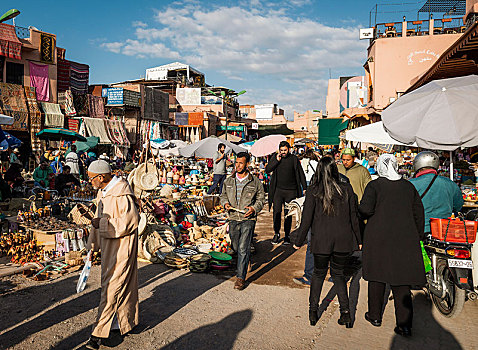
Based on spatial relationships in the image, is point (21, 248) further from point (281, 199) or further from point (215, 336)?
point (281, 199)

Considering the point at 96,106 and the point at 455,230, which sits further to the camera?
the point at 96,106

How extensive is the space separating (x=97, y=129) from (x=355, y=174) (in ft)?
69.4

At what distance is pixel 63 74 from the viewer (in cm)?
2334

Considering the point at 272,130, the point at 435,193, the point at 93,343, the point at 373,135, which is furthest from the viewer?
the point at 272,130

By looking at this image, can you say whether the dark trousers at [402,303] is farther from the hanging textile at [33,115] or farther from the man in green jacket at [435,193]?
the hanging textile at [33,115]

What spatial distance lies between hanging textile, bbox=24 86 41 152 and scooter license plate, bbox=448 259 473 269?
2063 cm

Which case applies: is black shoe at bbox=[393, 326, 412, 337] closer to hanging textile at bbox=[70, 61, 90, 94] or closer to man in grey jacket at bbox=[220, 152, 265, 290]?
man in grey jacket at bbox=[220, 152, 265, 290]

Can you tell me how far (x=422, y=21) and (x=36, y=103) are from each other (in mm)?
21547

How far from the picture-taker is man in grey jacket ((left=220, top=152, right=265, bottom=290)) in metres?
5.02

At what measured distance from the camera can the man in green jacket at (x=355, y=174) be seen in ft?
17.1

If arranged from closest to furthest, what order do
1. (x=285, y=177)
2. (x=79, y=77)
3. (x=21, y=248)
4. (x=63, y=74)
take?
1. (x=21, y=248)
2. (x=285, y=177)
3. (x=63, y=74)
4. (x=79, y=77)

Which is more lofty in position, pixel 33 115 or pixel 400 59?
pixel 400 59

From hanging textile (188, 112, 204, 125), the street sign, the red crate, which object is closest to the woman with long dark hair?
the red crate

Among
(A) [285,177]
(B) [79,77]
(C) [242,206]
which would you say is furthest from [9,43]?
(C) [242,206]
